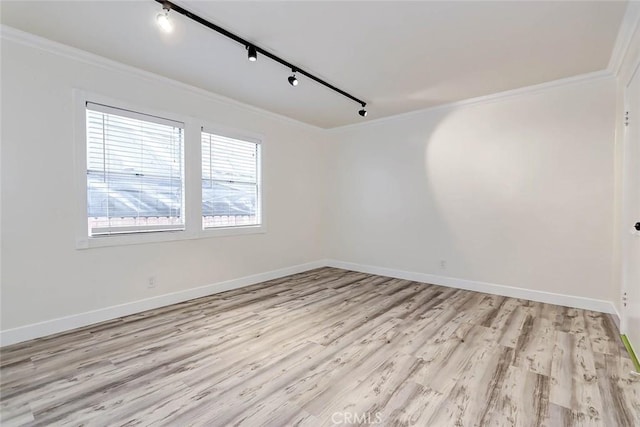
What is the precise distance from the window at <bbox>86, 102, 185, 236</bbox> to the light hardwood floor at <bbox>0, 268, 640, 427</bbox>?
1042 mm

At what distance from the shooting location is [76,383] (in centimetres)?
206

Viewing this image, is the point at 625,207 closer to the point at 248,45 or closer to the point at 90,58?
the point at 248,45

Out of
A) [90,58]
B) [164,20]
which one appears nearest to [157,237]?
[90,58]

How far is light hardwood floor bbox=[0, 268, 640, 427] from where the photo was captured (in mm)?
1766

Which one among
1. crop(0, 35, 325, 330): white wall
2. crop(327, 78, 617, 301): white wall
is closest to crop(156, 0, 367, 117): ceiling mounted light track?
crop(0, 35, 325, 330): white wall

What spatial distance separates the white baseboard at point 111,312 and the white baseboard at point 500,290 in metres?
2.02

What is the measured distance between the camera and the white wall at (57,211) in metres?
2.60

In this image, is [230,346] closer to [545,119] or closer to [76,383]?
[76,383]

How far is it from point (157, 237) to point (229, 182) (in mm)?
1265

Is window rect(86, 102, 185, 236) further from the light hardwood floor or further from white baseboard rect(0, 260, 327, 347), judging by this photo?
the light hardwood floor

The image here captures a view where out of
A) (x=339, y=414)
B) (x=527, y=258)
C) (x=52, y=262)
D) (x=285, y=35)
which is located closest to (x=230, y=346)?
(x=339, y=414)

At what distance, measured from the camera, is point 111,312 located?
10.4ft

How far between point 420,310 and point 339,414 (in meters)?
2.01

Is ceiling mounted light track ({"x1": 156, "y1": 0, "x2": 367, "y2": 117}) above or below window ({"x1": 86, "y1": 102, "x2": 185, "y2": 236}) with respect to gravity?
above
